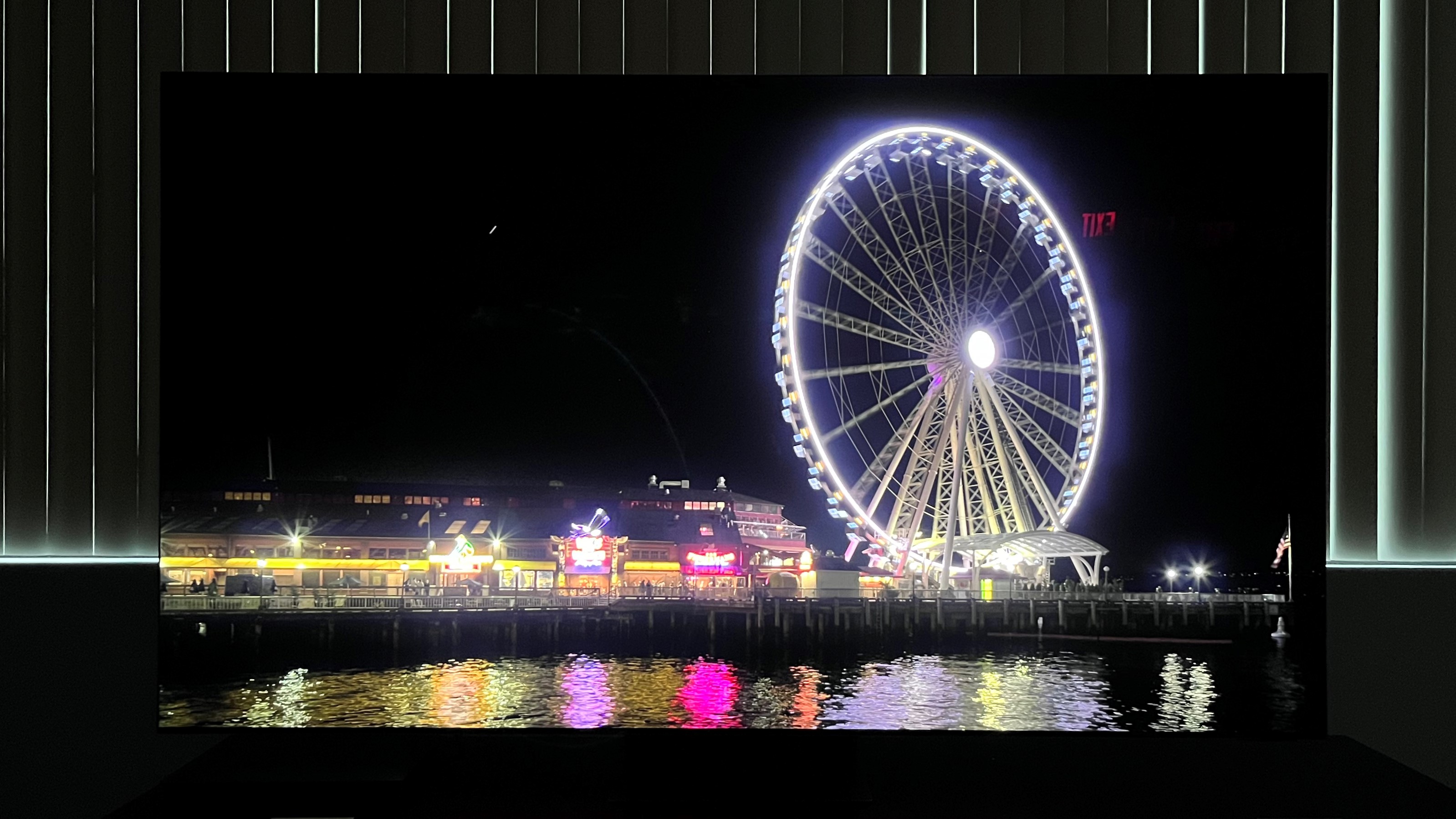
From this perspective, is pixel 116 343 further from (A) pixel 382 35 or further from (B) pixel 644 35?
(B) pixel 644 35

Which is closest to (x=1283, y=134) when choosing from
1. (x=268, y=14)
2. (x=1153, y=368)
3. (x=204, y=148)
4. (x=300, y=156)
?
(x=1153, y=368)

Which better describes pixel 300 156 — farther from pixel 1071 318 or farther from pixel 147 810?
pixel 1071 318

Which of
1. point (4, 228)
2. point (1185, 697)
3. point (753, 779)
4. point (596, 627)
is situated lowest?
point (753, 779)

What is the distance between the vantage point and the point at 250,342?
4.12 m

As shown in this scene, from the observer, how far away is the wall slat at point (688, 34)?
5.14 m

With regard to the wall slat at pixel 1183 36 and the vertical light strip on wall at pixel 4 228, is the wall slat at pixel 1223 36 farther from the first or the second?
the vertical light strip on wall at pixel 4 228

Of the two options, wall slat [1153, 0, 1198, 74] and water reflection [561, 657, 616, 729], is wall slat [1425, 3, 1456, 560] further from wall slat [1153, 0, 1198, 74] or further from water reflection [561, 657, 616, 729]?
water reflection [561, 657, 616, 729]

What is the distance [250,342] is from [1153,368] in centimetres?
313

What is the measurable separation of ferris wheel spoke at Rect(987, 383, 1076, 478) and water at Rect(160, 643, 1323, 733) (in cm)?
67

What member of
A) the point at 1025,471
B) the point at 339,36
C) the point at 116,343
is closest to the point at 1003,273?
the point at 1025,471

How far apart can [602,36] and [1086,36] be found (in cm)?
208

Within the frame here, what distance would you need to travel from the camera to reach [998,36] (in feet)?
16.9

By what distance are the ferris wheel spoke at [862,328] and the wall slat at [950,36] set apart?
124 centimetres

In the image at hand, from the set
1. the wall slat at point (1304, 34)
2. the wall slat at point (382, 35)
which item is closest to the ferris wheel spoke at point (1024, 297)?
the wall slat at point (1304, 34)
